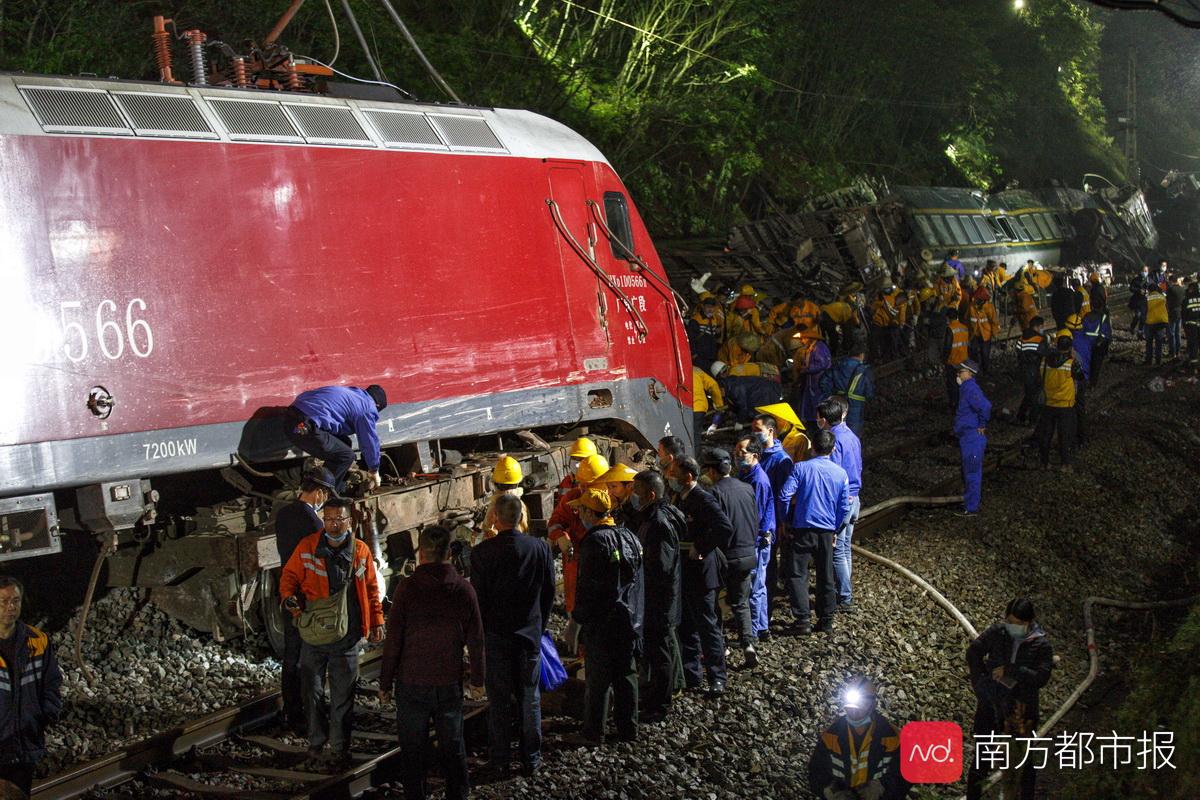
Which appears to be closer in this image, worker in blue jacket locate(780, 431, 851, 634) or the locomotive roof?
the locomotive roof

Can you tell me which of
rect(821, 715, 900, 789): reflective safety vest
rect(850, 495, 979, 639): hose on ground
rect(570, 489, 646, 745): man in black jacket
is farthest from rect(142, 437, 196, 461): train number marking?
rect(850, 495, 979, 639): hose on ground

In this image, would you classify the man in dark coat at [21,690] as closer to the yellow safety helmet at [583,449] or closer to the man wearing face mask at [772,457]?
the yellow safety helmet at [583,449]

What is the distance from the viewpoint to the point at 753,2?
85.6ft

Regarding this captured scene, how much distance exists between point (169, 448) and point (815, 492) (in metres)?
4.59

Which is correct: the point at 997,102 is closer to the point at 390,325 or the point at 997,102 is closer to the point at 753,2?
the point at 753,2

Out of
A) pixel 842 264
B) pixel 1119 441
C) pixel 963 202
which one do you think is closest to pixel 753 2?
pixel 842 264

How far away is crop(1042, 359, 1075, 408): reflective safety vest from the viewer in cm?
1428

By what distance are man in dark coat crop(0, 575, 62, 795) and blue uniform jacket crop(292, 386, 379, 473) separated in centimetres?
240

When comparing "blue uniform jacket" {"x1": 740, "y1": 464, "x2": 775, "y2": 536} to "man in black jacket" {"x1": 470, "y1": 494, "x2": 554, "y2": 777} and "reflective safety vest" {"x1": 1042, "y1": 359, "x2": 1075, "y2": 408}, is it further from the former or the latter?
"reflective safety vest" {"x1": 1042, "y1": 359, "x2": 1075, "y2": 408}

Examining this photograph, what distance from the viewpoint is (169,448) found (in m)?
7.34

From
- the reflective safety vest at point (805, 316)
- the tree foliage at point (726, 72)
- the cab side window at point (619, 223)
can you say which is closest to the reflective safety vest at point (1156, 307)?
the reflective safety vest at point (805, 316)

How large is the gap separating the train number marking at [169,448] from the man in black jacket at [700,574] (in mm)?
3098

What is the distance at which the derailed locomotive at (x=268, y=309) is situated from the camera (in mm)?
6926

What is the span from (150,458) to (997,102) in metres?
40.5
